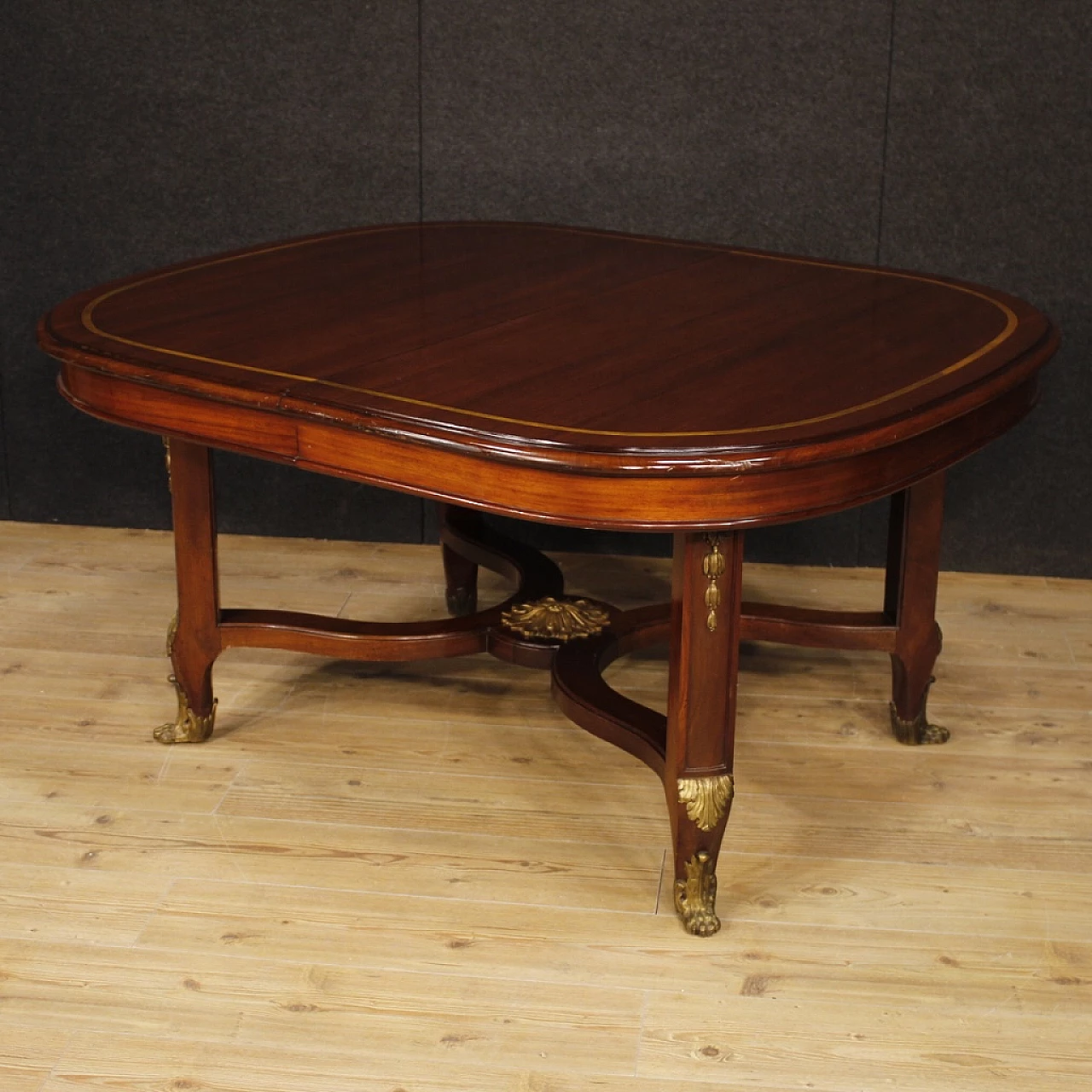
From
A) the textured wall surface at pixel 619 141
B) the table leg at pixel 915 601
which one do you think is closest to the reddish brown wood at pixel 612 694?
the table leg at pixel 915 601

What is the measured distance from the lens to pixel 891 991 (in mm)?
2033

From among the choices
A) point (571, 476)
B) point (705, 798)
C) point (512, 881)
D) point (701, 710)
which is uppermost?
point (571, 476)

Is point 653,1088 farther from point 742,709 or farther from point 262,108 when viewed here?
point 262,108

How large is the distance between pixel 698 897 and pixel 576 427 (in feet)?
2.35

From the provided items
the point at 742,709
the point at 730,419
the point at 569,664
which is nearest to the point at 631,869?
the point at 569,664

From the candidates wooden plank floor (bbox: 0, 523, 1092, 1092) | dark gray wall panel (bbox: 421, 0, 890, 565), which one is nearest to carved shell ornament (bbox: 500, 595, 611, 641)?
wooden plank floor (bbox: 0, 523, 1092, 1092)

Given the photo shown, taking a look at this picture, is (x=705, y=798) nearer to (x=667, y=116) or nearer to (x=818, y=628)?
(x=818, y=628)

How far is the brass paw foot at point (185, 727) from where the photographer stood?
2.62 metres

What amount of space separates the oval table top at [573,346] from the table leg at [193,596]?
0.24 meters

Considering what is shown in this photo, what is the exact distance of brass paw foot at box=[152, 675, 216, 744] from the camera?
2.62 meters

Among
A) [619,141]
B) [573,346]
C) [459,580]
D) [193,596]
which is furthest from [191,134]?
[573,346]

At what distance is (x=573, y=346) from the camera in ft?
6.99

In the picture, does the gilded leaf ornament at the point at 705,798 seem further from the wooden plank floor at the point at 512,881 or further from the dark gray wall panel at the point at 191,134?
the dark gray wall panel at the point at 191,134

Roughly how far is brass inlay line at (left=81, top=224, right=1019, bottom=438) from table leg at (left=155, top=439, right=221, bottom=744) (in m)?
0.28
